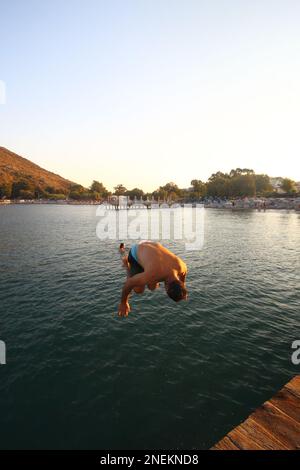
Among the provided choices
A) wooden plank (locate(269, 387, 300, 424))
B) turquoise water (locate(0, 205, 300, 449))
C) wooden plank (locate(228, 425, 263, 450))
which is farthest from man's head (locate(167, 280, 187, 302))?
turquoise water (locate(0, 205, 300, 449))

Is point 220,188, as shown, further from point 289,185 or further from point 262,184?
point 289,185

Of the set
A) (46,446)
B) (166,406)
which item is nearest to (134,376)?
(166,406)

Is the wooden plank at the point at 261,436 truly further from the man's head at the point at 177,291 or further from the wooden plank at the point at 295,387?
the man's head at the point at 177,291

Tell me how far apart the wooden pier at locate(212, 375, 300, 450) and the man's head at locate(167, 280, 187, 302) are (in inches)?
131

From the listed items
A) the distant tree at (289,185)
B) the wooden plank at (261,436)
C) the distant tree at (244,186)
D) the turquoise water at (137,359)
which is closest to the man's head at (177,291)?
the wooden plank at (261,436)

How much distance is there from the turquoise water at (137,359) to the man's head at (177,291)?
4854mm

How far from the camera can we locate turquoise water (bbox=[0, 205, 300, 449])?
751 cm

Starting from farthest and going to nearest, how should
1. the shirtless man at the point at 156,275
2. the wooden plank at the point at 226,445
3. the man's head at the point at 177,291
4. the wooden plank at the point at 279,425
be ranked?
1. the shirtless man at the point at 156,275
2. the man's head at the point at 177,291
3. the wooden plank at the point at 279,425
4. the wooden plank at the point at 226,445

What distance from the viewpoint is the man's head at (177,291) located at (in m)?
5.83

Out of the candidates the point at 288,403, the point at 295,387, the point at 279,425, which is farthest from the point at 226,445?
the point at 295,387

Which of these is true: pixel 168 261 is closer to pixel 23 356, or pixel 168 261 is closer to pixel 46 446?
pixel 46 446

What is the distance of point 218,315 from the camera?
14.9 meters

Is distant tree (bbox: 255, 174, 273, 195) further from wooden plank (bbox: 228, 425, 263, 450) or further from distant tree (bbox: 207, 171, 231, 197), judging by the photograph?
wooden plank (bbox: 228, 425, 263, 450)

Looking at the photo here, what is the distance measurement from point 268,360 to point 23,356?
37.4ft
